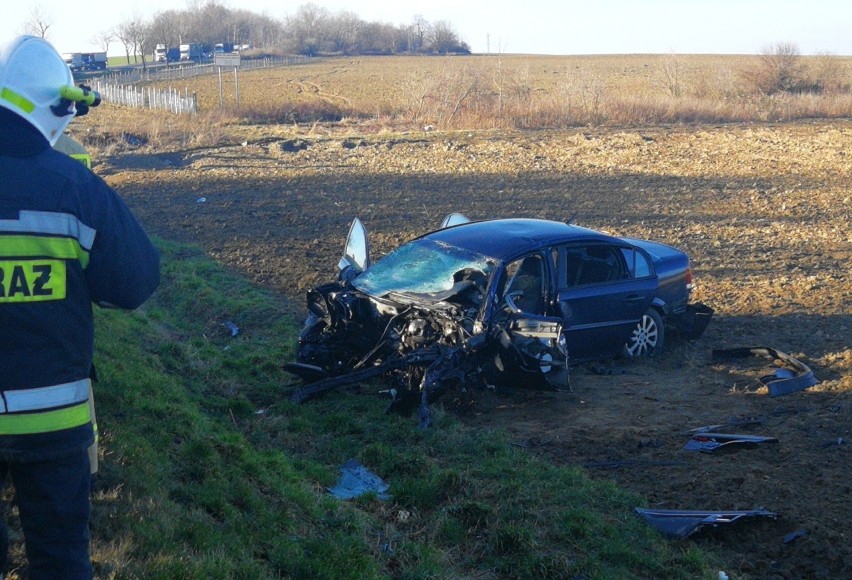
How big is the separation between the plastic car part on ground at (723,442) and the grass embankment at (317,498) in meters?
1.07

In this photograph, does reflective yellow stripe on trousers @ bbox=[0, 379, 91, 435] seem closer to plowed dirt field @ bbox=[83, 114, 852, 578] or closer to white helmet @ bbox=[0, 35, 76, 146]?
white helmet @ bbox=[0, 35, 76, 146]

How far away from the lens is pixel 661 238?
48.6 ft

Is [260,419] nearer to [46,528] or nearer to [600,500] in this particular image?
[600,500]

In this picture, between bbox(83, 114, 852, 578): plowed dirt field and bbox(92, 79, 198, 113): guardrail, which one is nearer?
bbox(83, 114, 852, 578): plowed dirt field

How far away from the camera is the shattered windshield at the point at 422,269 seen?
7.91m

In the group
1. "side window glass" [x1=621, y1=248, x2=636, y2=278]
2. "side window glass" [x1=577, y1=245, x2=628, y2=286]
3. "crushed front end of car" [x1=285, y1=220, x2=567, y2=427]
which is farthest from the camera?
"side window glass" [x1=621, y1=248, x2=636, y2=278]

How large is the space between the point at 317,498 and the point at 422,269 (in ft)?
10.7

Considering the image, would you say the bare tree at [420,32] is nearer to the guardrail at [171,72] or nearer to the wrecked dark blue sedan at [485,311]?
the guardrail at [171,72]

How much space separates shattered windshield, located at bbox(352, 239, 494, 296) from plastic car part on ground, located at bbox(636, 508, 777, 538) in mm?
2921

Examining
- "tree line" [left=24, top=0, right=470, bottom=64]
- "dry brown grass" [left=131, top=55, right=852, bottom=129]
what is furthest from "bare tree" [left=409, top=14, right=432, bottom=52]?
"dry brown grass" [left=131, top=55, right=852, bottom=129]

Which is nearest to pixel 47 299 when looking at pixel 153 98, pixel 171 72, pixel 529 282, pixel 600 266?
pixel 529 282

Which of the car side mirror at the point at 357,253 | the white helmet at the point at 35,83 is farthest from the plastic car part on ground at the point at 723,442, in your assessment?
the white helmet at the point at 35,83

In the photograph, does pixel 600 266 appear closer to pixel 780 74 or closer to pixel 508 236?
pixel 508 236

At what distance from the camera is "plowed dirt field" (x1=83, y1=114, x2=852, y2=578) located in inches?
237
